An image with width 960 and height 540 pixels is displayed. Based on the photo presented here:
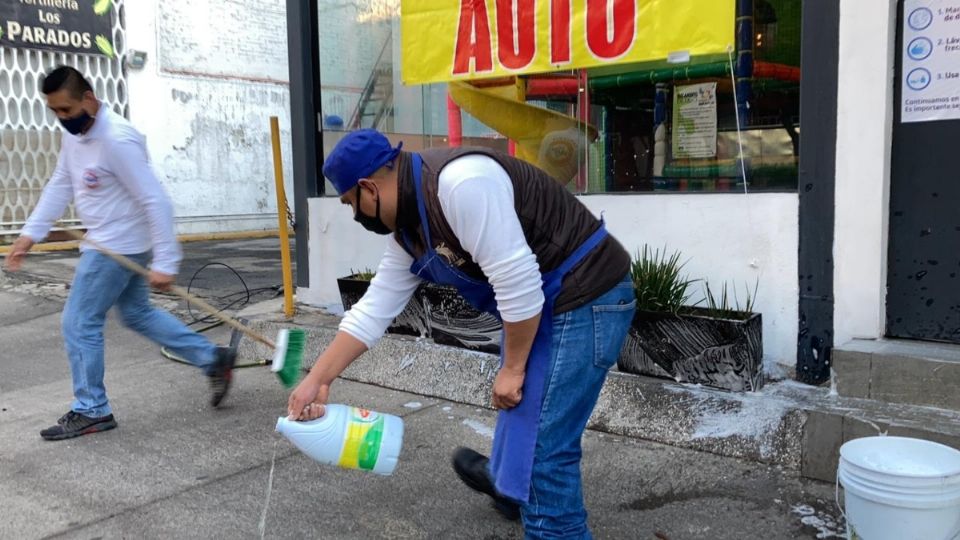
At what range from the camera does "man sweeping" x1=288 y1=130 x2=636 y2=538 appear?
2.24 m

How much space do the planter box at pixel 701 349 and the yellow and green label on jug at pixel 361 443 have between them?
208 cm

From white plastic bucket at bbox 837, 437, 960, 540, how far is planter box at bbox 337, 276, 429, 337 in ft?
9.83

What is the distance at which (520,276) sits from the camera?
7.32 ft

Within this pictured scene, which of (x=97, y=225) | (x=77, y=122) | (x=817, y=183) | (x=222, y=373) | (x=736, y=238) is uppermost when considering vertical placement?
(x=77, y=122)

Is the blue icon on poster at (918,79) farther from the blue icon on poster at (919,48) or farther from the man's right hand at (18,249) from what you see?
the man's right hand at (18,249)

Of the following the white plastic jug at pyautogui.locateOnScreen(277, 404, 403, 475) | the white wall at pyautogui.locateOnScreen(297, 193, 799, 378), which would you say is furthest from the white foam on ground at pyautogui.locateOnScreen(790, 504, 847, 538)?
the white plastic jug at pyautogui.locateOnScreen(277, 404, 403, 475)

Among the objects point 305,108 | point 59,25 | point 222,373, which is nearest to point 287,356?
point 222,373

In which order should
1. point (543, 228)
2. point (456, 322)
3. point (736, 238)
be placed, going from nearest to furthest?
point (543, 228), point (736, 238), point (456, 322)

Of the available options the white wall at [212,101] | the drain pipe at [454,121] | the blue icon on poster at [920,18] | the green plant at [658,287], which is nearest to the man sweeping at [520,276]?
the green plant at [658,287]

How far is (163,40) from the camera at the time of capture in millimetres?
14922

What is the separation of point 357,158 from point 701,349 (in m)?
2.45

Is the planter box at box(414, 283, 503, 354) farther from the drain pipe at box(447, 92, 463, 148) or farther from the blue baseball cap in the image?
the blue baseball cap

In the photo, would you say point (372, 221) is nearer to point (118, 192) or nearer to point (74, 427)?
point (118, 192)

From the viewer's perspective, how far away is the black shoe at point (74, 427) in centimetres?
427
